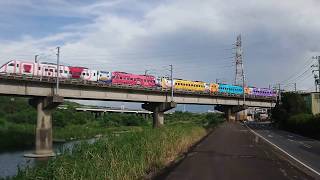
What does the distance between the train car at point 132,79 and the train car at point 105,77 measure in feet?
2.53

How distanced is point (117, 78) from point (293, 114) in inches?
1325

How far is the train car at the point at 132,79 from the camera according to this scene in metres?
73.0

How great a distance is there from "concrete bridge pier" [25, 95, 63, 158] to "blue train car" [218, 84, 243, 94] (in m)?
47.9

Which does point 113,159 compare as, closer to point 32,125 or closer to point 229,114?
point 32,125

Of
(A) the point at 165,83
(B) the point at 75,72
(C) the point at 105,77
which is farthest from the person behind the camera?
(A) the point at 165,83

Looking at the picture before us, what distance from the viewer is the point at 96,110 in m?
161

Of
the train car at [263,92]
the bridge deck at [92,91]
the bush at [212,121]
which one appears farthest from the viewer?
the train car at [263,92]

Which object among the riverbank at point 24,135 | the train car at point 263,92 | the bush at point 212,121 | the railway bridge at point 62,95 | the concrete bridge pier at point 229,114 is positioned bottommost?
the riverbank at point 24,135

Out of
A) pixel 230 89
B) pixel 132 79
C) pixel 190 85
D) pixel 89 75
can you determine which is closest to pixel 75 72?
pixel 89 75

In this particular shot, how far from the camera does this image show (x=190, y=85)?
91062 millimetres

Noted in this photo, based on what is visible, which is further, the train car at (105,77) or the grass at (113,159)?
the train car at (105,77)

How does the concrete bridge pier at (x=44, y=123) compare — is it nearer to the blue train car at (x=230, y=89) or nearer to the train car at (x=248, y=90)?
the blue train car at (x=230, y=89)

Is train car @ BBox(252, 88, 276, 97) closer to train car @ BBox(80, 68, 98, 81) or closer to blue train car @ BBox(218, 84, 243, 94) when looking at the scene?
blue train car @ BBox(218, 84, 243, 94)

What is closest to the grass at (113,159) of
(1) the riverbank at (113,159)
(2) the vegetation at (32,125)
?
(1) the riverbank at (113,159)
